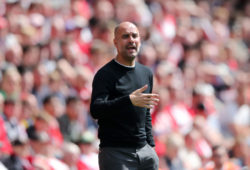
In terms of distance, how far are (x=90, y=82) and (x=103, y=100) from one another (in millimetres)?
4761

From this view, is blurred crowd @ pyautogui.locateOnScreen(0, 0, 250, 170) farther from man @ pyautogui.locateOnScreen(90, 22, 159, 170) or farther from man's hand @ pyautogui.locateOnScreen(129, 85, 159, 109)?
man's hand @ pyautogui.locateOnScreen(129, 85, 159, 109)

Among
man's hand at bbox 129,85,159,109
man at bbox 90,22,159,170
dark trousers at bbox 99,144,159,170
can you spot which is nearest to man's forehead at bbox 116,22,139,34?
man at bbox 90,22,159,170

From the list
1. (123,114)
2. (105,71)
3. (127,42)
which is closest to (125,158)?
(123,114)

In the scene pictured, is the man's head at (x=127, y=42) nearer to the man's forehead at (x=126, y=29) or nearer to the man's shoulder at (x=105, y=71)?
the man's forehead at (x=126, y=29)

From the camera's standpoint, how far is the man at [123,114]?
546cm

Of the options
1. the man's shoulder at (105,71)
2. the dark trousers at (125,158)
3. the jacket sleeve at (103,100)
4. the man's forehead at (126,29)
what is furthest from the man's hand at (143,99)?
the man's forehead at (126,29)

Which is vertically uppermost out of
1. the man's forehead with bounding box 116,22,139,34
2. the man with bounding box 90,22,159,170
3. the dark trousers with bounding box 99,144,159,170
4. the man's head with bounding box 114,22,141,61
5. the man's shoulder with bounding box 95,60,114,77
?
the man's forehead with bounding box 116,22,139,34

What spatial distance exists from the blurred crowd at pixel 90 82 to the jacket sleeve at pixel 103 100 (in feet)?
8.22

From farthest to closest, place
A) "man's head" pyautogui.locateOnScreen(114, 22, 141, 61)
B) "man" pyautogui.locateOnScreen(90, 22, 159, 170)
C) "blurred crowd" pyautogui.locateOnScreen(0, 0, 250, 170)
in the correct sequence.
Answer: "blurred crowd" pyautogui.locateOnScreen(0, 0, 250, 170) < "man's head" pyautogui.locateOnScreen(114, 22, 141, 61) < "man" pyautogui.locateOnScreen(90, 22, 159, 170)

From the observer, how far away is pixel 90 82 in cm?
1012

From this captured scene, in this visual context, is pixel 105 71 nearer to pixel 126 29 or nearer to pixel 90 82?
pixel 126 29

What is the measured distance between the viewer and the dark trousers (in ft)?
18.1

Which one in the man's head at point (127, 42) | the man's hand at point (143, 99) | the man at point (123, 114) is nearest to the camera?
the man's hand at point (143, 99)

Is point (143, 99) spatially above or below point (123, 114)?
above
